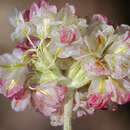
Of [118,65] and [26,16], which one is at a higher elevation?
[26,16]

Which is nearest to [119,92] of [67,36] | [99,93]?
[99,93]

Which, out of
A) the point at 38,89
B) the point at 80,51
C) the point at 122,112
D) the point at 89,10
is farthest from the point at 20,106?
the point at 122,112

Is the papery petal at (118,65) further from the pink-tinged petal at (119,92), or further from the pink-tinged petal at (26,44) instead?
the pink-tinged petal at (26,44)

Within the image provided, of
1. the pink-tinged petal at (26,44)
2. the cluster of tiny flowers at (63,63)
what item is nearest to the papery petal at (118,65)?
the cluster of tiny flowers at (63,63)

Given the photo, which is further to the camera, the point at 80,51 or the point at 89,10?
the point at 89,10

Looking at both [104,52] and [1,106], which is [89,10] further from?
[104,52]

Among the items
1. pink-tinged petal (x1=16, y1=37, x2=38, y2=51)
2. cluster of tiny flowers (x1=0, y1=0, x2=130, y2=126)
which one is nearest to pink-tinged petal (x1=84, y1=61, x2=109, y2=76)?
cluster of tiny flowers (x1=0, y1=0, x2=130, y2=126)

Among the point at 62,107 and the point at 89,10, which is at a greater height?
the point at 89,10

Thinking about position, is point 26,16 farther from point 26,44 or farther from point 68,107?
point 68,107
